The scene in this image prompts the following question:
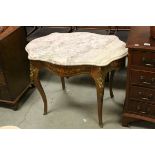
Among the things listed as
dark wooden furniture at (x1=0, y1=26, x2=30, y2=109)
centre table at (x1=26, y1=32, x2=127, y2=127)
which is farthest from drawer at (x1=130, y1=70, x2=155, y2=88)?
dark wooden furniture at (x1=0, y1=26, x2=30, y2=109)

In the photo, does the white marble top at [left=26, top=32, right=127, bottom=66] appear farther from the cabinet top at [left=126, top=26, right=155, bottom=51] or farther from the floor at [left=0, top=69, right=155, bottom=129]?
the floor at [left=0, top=69, right=155, bottom=129]

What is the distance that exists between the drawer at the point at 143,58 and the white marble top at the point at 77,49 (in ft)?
0.30

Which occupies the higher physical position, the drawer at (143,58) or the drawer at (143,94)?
the drawer at (143,58)

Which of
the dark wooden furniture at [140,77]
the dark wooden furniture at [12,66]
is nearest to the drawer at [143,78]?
the dark wooden furniture at [140,77]

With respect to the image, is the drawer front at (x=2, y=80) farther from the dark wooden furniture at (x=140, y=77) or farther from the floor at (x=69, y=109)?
the dark wooden furniture at (x=140, y=77)

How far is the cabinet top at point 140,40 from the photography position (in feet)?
3.69

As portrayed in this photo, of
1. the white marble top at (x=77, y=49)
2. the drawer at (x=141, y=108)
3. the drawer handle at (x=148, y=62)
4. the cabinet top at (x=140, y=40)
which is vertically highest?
the cabinet top at (x=140, y=40)

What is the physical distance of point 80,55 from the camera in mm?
1231

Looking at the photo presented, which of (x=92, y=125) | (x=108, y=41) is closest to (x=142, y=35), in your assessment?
(x=108, y=41)

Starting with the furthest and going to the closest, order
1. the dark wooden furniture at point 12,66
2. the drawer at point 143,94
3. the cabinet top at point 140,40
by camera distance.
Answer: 1. the dark wooden furniture at point 12,66
2. the drawer at point 143,94
3. the cabinet top at point 140,40

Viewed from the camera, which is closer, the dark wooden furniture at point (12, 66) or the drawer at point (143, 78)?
the drawer at point (143, 78)

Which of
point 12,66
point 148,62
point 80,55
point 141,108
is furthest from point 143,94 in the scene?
point 12,66

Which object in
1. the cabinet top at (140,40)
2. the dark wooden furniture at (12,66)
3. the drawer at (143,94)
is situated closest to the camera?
the cabinet top at (140,40)
